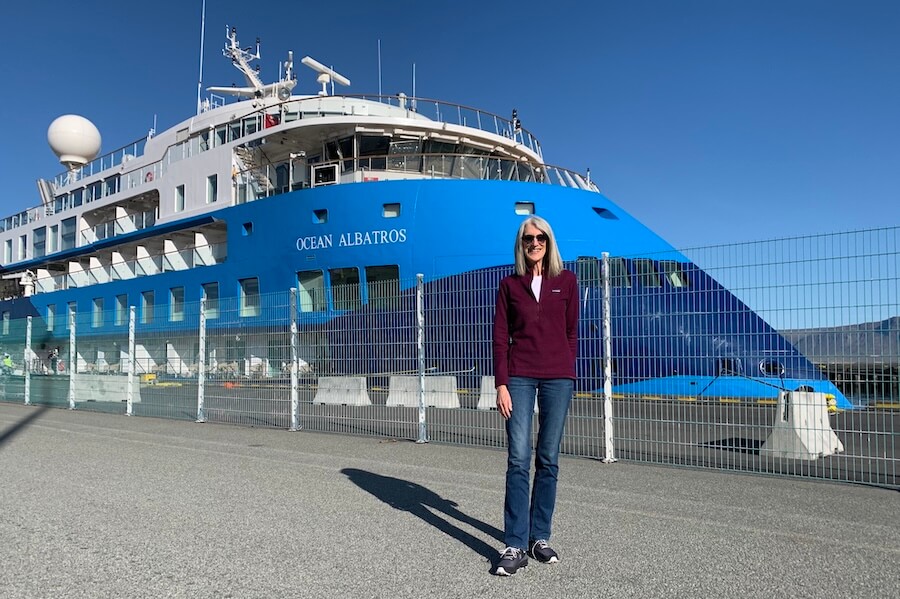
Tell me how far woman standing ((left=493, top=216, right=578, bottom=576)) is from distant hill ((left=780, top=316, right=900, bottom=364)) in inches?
112

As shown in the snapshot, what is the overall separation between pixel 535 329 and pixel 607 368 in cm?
320

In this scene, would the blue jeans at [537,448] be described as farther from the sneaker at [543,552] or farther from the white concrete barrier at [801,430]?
the white concrete barrier at [801,430]

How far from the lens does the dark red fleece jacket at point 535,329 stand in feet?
11.3

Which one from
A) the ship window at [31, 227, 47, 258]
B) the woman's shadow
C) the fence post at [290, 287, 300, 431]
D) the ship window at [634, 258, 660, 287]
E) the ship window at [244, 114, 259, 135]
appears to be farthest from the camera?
the ship window at [31, 227, 47, 258]

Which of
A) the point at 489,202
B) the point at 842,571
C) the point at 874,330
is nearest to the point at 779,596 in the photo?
the point at 842,571

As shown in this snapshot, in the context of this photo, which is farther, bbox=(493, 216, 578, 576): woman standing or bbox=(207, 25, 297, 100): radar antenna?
bbox=(207, 25, 297, 100): radar antenna

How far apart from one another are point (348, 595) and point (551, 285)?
1.74 metres

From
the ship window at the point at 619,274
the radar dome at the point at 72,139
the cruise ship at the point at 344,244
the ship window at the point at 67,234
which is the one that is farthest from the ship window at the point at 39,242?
the ship window at the point at 619,274

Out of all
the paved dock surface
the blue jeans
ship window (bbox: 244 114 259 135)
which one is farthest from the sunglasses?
ship window (bbox: 244 114 259 135)

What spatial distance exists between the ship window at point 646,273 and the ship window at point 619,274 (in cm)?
11

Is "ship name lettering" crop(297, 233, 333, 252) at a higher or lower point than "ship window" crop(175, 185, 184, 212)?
lower

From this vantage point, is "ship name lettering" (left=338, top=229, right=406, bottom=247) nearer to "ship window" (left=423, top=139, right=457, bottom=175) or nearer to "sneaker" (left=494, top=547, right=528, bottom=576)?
"ship window" (left=423, top=139, right=457, bottom=175)

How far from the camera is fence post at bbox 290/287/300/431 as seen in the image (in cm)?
912

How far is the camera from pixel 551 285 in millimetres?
3529
